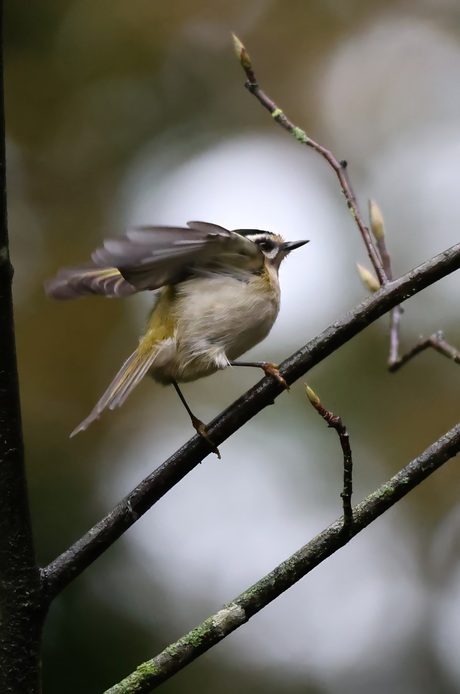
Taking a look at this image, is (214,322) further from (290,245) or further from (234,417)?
(234,417)

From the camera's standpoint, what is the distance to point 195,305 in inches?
83.0

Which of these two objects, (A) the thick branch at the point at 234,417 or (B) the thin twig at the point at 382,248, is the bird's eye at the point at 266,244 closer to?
(B) the thin twig at the point at 382,248

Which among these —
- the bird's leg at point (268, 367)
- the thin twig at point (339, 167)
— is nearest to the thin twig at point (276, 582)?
the bird's leg at point (268, 367)

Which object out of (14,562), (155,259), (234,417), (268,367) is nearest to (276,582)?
(234,417)

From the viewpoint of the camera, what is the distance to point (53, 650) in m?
2.67

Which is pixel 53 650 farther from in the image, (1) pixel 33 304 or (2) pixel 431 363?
(2) pixel 431 363

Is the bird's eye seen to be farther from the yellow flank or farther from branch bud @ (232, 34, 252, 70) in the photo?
branch bud @ (232, 34, 252, 70)

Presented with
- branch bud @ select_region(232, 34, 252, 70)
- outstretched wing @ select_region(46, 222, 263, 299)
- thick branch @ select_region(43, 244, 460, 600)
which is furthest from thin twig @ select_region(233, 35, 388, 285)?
outstretched wing @ select_region(46, 222, 263, 299)

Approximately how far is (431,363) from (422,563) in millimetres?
750

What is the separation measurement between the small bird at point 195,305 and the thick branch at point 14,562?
59 centimetres

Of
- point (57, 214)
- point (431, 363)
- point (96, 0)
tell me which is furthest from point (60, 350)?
point (96, 0)

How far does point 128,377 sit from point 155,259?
39 cm

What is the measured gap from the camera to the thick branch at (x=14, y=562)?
1.28 m

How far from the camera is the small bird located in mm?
2002
